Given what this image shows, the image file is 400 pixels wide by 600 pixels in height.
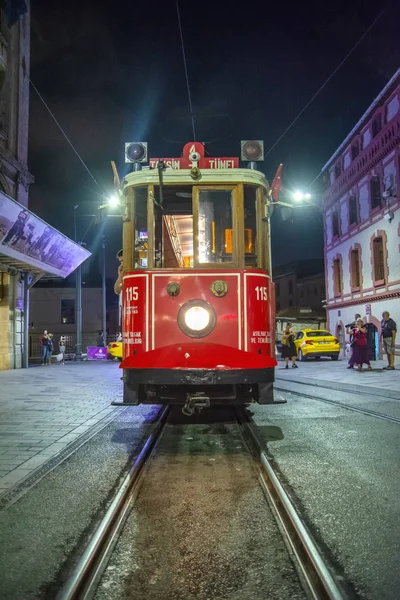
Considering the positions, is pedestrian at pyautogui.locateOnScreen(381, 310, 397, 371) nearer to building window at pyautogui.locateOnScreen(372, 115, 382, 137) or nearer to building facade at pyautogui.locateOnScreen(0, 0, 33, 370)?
building window at pyautogui.locateOnScreen(372, 115, 382, 137)

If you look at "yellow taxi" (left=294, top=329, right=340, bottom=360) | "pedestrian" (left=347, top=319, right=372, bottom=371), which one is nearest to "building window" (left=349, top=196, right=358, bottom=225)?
"yellow taxi" (left=294, top=329, right=340, bottom=360)

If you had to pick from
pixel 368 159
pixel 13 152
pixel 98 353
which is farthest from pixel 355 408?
pixel 98 353

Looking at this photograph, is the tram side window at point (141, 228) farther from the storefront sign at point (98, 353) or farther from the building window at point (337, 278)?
the building window at point (337, 278)

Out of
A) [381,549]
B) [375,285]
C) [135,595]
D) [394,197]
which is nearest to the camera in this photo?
[135,595]

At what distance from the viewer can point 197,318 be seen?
18.4 ft

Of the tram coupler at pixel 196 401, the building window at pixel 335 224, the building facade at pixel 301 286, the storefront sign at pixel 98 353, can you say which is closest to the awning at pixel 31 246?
the storefront sign at pixel 98 353

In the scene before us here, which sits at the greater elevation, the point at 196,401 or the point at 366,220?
the point at 366,220

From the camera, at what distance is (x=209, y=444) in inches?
226

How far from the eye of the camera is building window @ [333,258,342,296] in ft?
94.9

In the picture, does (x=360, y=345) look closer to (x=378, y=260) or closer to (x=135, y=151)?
(x=378, y=260)

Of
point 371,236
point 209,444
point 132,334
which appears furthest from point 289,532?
point 371,236

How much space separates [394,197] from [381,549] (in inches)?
825

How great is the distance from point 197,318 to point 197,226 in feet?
3.83

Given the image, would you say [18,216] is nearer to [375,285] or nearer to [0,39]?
[0,39]
